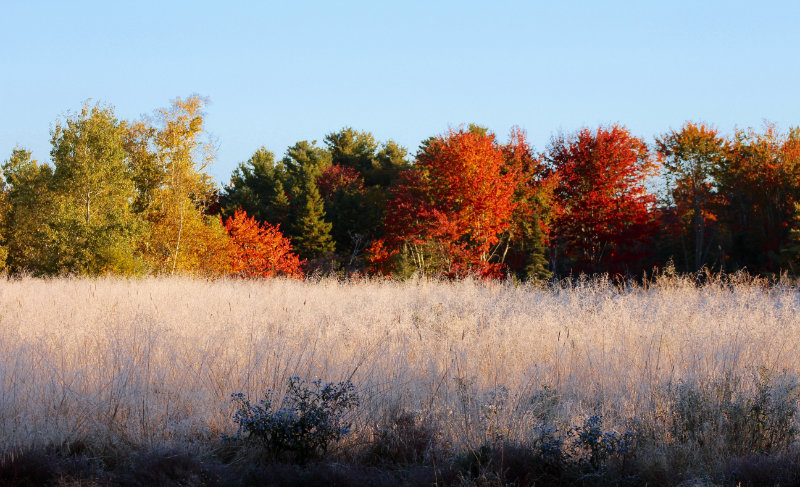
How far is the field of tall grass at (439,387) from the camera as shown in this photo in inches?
175

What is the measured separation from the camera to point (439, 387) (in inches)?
229

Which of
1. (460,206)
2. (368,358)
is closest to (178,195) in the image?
(460,206)

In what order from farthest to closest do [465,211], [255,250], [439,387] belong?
1. [255,250]
2. [465,211]
3. [439,387]

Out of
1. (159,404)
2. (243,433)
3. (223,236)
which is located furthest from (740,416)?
(223,236)

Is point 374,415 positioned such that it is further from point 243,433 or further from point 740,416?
→ point 740,416

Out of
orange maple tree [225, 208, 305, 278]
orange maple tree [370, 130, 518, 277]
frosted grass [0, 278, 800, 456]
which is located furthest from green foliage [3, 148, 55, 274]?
frosted grass [0, 278, 800, 456]

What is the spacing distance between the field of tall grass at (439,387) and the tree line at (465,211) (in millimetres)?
10151

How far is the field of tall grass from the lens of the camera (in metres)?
4.45

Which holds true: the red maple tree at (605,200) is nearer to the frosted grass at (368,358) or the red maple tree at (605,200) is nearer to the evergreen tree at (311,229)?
the frosted grass at (368,358)

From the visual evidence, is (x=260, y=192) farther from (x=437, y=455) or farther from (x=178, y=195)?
(x=437, y=455)

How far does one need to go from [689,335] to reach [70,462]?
7019mm

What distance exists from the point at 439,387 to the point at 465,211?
1555 centimetres

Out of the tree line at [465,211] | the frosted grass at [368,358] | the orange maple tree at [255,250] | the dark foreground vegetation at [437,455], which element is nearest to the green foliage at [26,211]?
the tree line at [465,211]

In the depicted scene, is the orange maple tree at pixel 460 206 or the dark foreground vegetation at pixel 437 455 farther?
the orange maple tree at pixel 460 206
